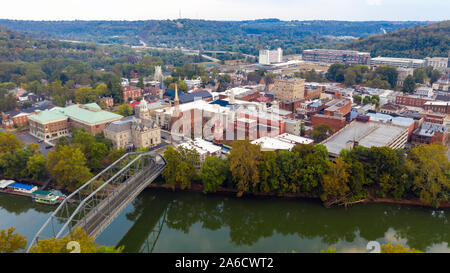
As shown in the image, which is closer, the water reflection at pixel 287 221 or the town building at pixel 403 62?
the water reflection at pixel 287 221

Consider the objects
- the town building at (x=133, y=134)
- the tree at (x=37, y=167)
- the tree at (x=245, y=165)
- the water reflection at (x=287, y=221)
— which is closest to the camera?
the water reflection at (x=287, y=221)

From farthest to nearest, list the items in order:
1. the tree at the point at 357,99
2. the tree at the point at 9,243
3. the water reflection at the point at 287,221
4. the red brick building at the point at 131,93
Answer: the red brick building at the point at 131,93 → the tree at the point at 357,99 → the water reflection at the point at 287,221 → the tree at the point at 9,243

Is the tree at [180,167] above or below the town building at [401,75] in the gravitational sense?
below

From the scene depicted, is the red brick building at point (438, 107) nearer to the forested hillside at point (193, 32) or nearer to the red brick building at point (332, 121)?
the red brick building at point (332, 121)

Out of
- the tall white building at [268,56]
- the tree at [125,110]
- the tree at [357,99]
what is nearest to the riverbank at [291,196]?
the tree at [125,110]

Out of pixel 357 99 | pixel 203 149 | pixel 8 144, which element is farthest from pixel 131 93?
pixel 357 99
